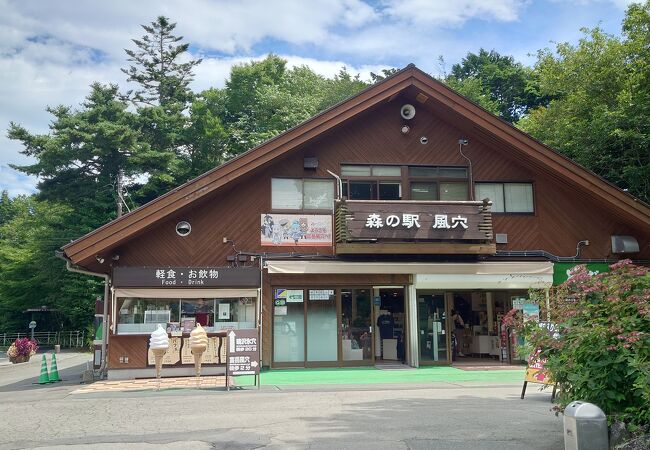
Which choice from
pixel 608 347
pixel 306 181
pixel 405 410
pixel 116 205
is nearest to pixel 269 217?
pixel 306 181

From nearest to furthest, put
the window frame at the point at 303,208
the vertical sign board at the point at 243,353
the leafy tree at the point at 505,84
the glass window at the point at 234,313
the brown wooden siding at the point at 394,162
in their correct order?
the vertical sign board at the point at 243,353 → the glass window at the point at 234,313 → the brown wooden siding at the point at 394,162 → the window frame at the point at 303,208 → the leafy tree at the point at 505,84

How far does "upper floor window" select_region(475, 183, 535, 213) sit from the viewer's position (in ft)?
57.7

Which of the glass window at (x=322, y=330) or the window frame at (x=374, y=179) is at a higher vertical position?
the window frame at (x=374, y=179)

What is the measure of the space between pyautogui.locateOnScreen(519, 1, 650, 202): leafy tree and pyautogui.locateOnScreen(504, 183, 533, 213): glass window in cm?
378

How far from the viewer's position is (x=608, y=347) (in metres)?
5.97

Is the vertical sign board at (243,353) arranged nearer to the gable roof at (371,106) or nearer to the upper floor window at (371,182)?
the gable roof at (371,106)

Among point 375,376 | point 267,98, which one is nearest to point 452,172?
point 375,376

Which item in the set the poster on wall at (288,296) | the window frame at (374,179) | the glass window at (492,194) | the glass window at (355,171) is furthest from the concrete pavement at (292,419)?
the glass window at (355,171)

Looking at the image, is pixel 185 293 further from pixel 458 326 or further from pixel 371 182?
pixel 458 326

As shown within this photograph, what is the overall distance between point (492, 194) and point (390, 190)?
3.26 meters

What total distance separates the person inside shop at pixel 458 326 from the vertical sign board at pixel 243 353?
7.34 meters

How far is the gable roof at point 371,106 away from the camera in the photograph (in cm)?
1522

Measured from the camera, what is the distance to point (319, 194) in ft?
55.2

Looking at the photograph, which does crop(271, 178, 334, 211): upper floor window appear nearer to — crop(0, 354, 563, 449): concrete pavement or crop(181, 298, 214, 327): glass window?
crop(181, 298, 214, 327): glass window
